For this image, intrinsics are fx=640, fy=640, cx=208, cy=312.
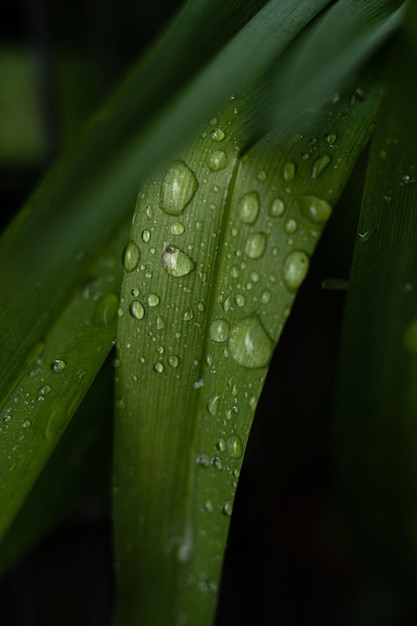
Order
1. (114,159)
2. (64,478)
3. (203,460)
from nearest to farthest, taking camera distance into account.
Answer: (114,159)
(203,460)
(64,478)

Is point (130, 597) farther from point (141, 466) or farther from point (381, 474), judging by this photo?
point (381, 474)

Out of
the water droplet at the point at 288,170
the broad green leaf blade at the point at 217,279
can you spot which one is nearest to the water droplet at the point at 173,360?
the broad green leaf blade at the point at 217,279

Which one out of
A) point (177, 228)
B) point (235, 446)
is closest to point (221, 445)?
point (235, 446)

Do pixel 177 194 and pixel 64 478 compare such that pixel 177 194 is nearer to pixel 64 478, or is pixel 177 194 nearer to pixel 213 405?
pixel 213 405

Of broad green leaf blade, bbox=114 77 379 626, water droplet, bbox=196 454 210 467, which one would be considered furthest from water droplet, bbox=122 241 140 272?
water droplet, bbox=196 454 210 467

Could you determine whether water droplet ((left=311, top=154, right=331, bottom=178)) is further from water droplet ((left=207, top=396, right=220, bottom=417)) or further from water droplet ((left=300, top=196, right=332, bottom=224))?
water droplet ((left=207, top=396, right=220, bottom=417))

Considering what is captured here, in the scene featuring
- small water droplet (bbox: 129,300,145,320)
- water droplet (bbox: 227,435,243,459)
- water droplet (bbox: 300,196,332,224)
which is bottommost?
water droplet (bbox: 227,435,243,459)

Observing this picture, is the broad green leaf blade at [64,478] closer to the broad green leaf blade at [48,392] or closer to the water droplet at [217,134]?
the broad green leaf blade at [48,392]

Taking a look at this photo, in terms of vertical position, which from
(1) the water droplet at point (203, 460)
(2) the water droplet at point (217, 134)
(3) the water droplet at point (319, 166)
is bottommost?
(1) the water droplet at point (203, 460)
